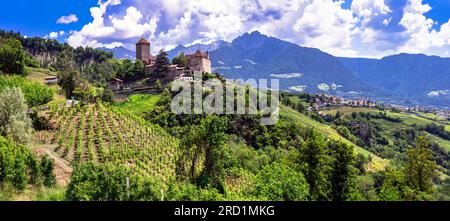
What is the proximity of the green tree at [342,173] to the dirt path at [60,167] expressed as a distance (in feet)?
66.0

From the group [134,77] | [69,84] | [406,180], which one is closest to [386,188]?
[406,180]

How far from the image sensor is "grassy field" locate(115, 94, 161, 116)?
71750mm

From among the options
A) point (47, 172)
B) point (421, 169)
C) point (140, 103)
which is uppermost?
point (140, 103)

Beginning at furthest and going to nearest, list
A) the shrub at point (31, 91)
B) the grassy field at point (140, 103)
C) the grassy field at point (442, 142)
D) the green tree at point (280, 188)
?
1. the grassy field at point (442, 142)
2. the grassy field at point (140, 103)
3. the shrub at point (31, 91)
4. the green tree at point (280, 188)

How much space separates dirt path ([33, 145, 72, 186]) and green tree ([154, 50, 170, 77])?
5585 centimetres

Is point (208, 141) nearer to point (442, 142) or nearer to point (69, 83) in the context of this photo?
point (69, 83)

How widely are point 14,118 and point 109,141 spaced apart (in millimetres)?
9187

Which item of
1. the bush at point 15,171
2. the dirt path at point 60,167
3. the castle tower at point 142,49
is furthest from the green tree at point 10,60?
the castle tower at point 142,49

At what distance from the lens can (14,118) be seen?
32.9 m

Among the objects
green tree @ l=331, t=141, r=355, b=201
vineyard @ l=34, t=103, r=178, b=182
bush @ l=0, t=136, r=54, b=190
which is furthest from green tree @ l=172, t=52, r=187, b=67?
bush @ l=0, t=136, r=54, b=190

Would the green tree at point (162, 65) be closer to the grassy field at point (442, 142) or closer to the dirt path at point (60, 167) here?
the dirt path at point (60, 167)

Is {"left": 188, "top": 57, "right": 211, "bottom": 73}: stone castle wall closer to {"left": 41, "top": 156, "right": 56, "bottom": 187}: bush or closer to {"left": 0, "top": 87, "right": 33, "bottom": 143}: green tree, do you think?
{"left": 0, "top": 87, "right": 33, "bottom": 143}: green tree

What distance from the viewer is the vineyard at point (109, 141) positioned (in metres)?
33.4

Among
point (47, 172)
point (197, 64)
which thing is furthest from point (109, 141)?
point (197, 64)
